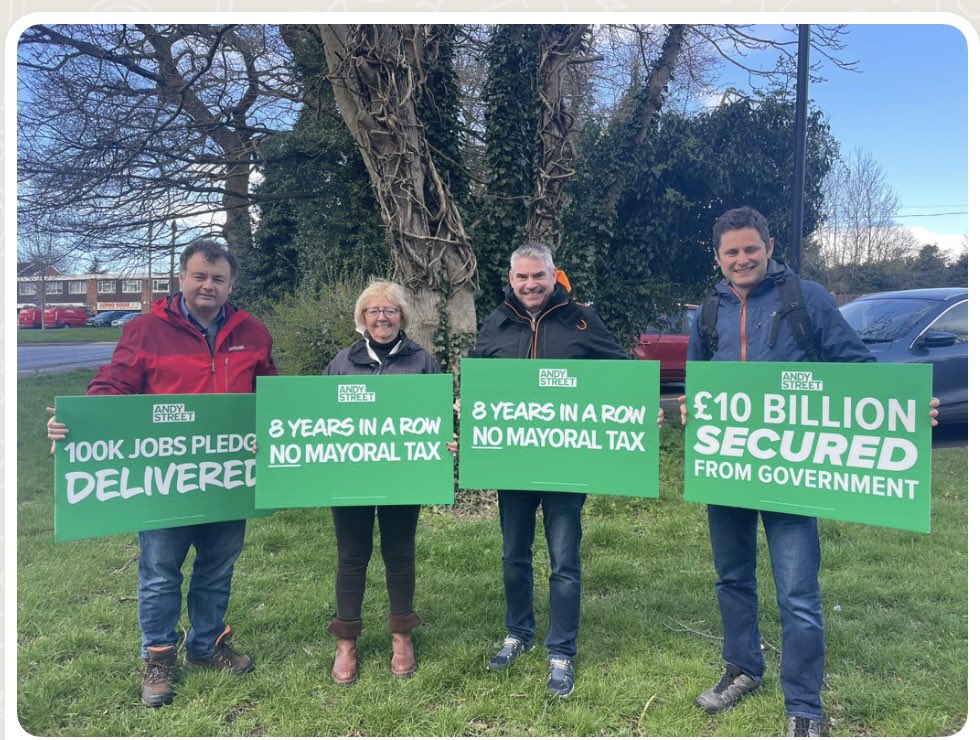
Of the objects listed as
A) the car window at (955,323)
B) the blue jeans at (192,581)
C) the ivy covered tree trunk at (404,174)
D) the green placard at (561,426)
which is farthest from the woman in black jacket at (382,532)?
the car window at (955,323)

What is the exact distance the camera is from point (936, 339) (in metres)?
6.92

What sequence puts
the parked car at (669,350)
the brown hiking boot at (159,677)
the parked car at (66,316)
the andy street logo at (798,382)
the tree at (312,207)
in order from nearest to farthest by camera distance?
the andy street logo at (798,382), the brown hiking boot at (159,677), the parked car at (66,316), the tree at (312,207), the parked car at (669,350)

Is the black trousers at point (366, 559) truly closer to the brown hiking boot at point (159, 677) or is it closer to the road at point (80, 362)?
the brown hiking boot at point (159, 677)

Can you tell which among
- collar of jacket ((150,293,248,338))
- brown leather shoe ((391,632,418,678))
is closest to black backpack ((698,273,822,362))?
brown leather shoe ((391,632,418,678))

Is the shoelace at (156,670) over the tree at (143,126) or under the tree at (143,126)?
under

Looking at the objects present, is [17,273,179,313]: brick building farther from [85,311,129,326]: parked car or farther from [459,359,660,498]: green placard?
[459,359,660,498]: green placard

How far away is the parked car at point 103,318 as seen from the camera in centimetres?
762

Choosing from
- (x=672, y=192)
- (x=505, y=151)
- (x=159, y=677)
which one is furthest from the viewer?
(x=672, y=192)

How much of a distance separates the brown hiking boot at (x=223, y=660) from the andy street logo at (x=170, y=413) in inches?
43.0

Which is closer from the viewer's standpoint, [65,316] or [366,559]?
[366,559]

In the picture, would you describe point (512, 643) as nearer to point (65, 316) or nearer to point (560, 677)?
point (560, 677)

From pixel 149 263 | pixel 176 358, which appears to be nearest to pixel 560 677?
pixel 176 358

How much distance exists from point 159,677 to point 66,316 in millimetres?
6809

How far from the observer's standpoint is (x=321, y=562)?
4238 millimetres
